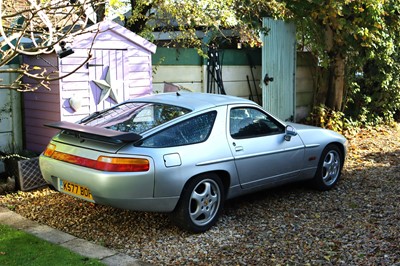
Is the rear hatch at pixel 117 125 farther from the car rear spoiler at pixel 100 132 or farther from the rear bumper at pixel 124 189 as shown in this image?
the rear bumper at pixel 124 189

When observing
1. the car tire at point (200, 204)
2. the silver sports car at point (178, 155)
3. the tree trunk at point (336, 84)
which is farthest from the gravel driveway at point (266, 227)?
the tree trunk at point (336, 84)

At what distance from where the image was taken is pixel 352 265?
4.75m

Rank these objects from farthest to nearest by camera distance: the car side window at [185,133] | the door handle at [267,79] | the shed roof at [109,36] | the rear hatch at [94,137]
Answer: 1. the door handle at [267,79]
2. the shed roof at [109,36]
3. the car side window at [185,133]
4. the rear hatch at [94,137]

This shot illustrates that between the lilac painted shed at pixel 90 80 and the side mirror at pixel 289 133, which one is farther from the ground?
the lilac painted shed at pixel 90 80

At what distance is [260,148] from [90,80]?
2.91m

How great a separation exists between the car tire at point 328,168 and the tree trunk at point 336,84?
16.2ft

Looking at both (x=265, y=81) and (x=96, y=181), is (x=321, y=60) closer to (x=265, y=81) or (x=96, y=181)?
(x=265, y=81)

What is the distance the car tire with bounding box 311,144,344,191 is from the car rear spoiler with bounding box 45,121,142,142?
3035 millimetres

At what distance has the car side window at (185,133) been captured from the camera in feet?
17.4

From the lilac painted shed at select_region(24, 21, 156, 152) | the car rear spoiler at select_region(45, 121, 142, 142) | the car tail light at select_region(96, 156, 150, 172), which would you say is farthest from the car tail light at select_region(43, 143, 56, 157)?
the lilac painted shed at select_region(24, 21, 156, 152)

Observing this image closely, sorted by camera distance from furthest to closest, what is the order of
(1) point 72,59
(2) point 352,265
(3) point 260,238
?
(1) point 72,59 → (3) point 260,238 → (2) point 352,265

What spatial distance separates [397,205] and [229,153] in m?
2.47

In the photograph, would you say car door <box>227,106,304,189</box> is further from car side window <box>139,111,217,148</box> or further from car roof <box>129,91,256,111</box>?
car side window <box>139,111,217,148</box>

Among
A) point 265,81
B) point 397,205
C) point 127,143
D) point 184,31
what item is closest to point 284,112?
point 265,81
